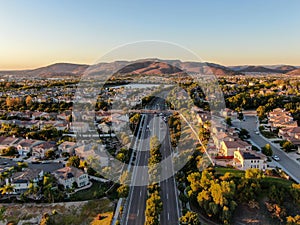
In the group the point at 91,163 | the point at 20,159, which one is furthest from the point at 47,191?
the point at 20,159

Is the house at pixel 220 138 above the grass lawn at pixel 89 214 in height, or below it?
above

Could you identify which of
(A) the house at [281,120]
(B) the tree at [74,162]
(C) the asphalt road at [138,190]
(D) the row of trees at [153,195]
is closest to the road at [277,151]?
(A) the house at [281,120]

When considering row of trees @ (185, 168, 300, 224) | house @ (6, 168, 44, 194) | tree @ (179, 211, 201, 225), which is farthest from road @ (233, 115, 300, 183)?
house @ (6, 168, 44, 194)

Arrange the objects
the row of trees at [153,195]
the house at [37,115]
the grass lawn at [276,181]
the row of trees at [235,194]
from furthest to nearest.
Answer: the house at [37,115] → the grass lawn at [276,181] → the row of trees at [235,194] → the row of trees at [153,195]

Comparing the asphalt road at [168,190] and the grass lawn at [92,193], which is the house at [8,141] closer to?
the grass lawn at [92,193]

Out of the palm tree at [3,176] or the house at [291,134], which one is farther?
the house at [291,134]

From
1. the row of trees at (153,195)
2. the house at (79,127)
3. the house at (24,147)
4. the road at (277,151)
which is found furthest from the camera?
the house at (79,127)

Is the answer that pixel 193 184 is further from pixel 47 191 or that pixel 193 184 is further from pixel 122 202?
pixel 47 191
